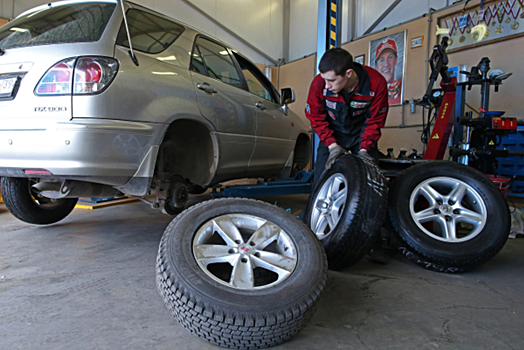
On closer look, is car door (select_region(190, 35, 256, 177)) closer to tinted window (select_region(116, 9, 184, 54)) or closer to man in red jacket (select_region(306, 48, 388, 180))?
tinted window (select_region(116, 9, 184, 54))

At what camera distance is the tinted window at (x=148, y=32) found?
2.09 meters

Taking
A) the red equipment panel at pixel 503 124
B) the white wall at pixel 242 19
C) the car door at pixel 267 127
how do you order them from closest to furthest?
the car door at pixel 267 127 < the red equipment panel at pixel 503 124 < the white wall at pixel 242 19

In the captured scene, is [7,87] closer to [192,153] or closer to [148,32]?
[148,32]

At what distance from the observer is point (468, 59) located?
19.4 feet

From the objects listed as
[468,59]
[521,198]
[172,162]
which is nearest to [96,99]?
[172,162]

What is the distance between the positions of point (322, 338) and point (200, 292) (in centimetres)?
54

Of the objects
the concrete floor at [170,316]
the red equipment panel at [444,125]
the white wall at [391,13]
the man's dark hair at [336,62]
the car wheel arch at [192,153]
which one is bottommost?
the concrete floor at [170,316]

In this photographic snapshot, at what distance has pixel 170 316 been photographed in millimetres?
1449

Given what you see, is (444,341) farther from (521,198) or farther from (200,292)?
(521,198)

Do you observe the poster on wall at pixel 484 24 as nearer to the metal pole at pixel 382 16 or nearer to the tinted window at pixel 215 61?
the metal pole at pixel 382 16

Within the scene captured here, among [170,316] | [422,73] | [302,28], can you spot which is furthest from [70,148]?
[302,28]

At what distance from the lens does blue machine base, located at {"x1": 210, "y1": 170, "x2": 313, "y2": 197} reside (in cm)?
306

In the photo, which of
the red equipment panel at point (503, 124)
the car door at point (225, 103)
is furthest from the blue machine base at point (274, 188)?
the red equipment panel at point (503, 124)

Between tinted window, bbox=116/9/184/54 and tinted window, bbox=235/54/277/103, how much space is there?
3.28 feet
